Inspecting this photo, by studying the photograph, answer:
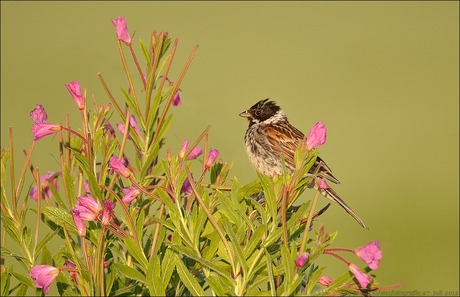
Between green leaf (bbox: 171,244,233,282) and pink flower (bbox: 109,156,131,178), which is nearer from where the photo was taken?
green leaf (bbox: 171,244,233,282)

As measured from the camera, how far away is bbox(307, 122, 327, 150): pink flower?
2.58 meters

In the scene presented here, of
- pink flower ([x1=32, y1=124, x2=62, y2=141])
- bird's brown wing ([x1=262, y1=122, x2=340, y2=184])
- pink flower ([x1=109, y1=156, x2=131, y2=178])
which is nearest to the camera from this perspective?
pink flower ([x1=109, y1=156, x2=131, y2=178])

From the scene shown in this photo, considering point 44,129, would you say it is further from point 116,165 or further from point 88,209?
point 88,209

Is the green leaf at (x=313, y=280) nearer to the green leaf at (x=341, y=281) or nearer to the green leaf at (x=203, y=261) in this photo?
the green leaf at (x=341, y=281)

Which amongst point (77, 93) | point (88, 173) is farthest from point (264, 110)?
point (88, 173)

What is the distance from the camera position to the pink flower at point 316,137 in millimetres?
2582

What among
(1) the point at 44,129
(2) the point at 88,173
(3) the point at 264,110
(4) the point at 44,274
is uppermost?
(3) the point at 264,110

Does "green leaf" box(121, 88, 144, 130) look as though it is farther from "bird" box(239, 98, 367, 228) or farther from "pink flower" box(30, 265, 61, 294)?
"bird" box(239, 98, 367, 228)

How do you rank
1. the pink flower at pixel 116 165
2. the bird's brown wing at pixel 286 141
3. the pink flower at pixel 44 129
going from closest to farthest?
the pink flower at pixel 116 165 → the pink flower at pixel 44 129 → the bird's brown wing at pixel 286 141

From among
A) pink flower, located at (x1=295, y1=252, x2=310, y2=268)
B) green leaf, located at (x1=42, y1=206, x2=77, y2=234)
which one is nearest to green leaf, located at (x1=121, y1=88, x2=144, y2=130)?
green leaf, located at (x1=42, y1=206, x2=77, y2=234)

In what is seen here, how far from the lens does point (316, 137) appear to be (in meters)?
2.59

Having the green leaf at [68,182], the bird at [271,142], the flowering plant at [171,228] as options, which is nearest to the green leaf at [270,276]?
the flowering plant at [171,228]

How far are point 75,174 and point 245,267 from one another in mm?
1001

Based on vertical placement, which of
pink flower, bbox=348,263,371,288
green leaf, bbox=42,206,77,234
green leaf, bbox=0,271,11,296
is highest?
pink flower, bbox=348,263,371,288
